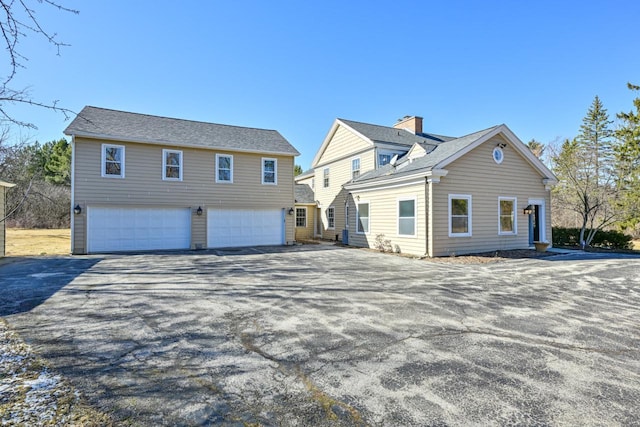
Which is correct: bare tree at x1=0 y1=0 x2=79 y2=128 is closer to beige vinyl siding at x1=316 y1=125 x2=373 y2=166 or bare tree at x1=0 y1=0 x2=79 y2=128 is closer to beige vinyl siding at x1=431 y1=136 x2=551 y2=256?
beige vinyl siding at x1=431 y1=136 x2=551 y2=256

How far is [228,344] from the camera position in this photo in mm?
3986

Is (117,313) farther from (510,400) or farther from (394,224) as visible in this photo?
(394,224)

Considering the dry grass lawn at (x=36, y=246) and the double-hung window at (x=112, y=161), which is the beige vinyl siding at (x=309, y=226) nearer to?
the double-hung window at (x=112, y=161)

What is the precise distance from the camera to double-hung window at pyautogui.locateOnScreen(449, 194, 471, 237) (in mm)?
12539

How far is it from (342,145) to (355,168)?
7.27ft

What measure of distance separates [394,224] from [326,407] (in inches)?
466

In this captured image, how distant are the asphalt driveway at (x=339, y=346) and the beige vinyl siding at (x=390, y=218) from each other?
4474 millimetres

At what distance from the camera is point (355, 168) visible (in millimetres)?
19719

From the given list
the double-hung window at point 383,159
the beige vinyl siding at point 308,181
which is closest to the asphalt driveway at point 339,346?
the double-hung window at point 383,159

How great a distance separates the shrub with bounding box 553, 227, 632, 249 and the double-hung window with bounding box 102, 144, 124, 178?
881 inches

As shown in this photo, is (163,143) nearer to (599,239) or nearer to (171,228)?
(171,228)

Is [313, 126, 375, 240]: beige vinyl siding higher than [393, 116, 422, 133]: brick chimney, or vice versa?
[393, 116, 422, 133]: brick chimney

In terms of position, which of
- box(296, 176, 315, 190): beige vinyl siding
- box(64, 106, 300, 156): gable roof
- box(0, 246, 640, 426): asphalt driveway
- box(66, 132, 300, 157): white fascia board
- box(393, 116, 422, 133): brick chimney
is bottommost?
box(0, 246, 640, 426): asphalt driveway

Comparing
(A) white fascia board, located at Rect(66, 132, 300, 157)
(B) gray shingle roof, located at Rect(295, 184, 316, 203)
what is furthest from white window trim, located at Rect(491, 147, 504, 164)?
(B) gray shingle roof, located at Rect(295, 184, 316, 203)
